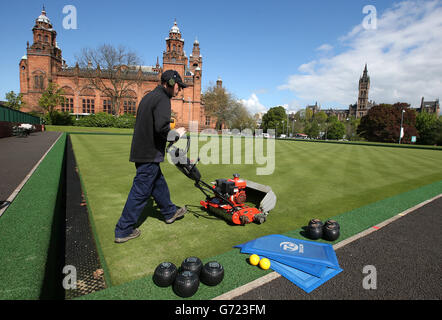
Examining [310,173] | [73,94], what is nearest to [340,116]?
[73,94]

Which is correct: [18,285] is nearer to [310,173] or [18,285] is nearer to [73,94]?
[310,173]

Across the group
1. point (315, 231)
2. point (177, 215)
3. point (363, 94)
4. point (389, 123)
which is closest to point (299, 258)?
point (315, 231)

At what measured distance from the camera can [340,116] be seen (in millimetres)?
172625

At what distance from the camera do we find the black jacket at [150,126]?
10.8 feet

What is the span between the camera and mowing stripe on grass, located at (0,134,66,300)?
2.01 metres

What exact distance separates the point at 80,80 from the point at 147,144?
66299mm

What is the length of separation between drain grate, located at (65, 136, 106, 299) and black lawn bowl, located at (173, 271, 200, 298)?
Result: 80 centimetres

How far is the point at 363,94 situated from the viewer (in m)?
151

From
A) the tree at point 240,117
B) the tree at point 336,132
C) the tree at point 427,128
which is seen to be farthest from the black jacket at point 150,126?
the tree at point 336,132

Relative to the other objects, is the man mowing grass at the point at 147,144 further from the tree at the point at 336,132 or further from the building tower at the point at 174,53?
the tree at the point at 336,132

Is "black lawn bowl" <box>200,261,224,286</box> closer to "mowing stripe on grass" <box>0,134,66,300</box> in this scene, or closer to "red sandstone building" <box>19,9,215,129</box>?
"mowing stripe on grass" <box>0,134,66,300</box>

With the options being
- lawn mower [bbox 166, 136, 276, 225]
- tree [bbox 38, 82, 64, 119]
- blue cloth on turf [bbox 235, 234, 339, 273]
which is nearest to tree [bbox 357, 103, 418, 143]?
lawn mower [bbox 166, 136, 276, 225]

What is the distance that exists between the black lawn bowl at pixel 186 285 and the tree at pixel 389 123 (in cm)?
7472
